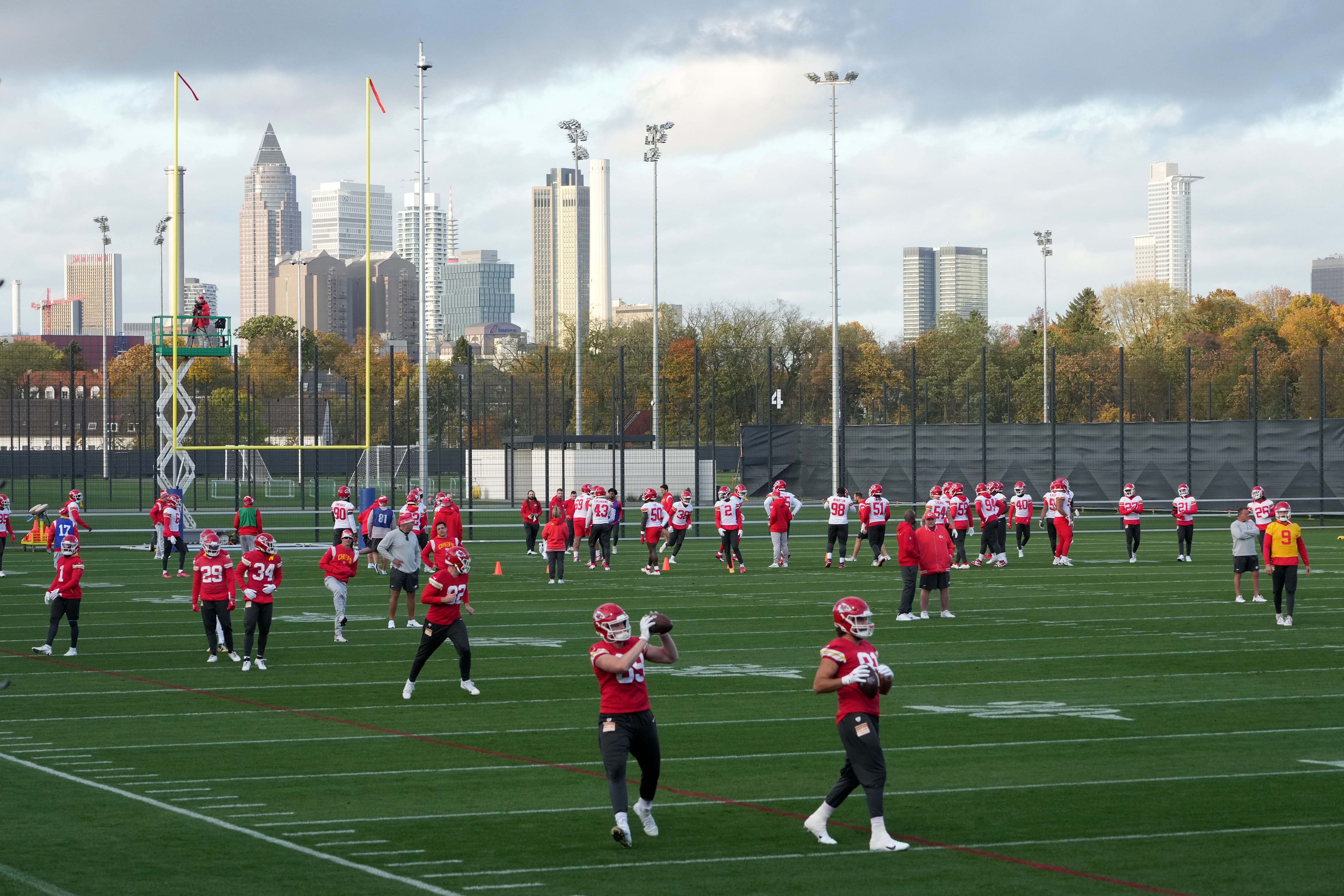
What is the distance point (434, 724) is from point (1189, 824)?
6.85 metres

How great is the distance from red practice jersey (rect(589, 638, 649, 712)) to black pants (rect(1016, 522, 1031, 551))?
26.3 m

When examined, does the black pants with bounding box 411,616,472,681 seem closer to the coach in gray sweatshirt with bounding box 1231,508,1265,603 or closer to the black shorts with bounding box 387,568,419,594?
the black shorts with bounding box 387,568,419,594

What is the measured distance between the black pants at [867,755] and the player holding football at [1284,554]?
45.2 feet

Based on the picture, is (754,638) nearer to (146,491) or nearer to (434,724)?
(434,724)

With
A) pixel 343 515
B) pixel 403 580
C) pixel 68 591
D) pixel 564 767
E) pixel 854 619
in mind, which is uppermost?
pixel 854 619

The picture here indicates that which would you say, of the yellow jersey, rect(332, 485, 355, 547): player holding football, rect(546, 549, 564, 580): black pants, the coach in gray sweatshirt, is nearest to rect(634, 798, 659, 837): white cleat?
the yellow jersey

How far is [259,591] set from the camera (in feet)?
58.0

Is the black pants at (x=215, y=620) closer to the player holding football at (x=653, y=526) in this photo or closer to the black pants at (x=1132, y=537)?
the player holding football at (x=653, y=526)

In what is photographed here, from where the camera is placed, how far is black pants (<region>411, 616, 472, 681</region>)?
613 inches

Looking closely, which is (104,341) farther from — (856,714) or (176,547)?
(856,714)

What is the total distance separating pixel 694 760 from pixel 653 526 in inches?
730

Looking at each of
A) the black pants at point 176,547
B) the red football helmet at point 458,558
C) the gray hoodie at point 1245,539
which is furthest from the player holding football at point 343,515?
the gray hoodie at point 1245,539

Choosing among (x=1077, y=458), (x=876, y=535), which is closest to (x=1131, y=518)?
(x=876, y=535)

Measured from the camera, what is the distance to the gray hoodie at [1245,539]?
23.5 metres
